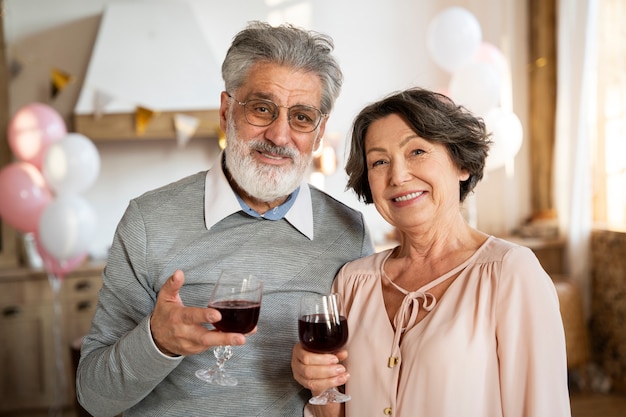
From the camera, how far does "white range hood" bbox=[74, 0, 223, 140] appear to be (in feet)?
15.8

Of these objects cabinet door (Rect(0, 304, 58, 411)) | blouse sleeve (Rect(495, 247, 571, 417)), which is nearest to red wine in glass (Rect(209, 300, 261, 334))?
blouse sleeve (Rect(495, 247, 571, 417))

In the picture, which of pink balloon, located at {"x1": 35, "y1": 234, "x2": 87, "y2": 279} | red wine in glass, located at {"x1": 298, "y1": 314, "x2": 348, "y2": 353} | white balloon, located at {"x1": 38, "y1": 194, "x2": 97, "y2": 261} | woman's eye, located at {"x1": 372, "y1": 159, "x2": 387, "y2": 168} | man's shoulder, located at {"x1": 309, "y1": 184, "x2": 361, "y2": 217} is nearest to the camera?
red wine in glass, located at {"x1": 298, "y1": 314, "x2": 348, "y2": 353}

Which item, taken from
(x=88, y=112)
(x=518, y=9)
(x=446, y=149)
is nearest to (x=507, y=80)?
(x=518, y=9)

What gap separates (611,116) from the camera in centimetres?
468

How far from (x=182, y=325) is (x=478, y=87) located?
3186 millimetres

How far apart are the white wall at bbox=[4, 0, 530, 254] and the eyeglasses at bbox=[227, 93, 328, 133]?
3.29 meters

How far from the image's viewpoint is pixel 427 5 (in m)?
5.63

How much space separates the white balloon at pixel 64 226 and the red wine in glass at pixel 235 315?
2612 millimetres

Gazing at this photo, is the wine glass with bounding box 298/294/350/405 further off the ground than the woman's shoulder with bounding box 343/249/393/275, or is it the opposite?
the woman's shoulder with bounding box 343/249/393/275

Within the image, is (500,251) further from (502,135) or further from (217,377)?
(502,135)

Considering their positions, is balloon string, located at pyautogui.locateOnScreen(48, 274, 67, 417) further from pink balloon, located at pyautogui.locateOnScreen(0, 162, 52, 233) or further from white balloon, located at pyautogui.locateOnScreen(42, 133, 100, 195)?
white balloon, located at pyautogui.locateOnScreen(42, 133, 100, 195)

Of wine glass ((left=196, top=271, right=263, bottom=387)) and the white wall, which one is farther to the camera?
the white wall

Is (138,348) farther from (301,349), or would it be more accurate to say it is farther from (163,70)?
(163,70)

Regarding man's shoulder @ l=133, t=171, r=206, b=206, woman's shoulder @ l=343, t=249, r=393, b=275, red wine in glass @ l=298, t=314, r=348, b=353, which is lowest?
red wine in glass @ l=298, t=314, r=348, b=353
